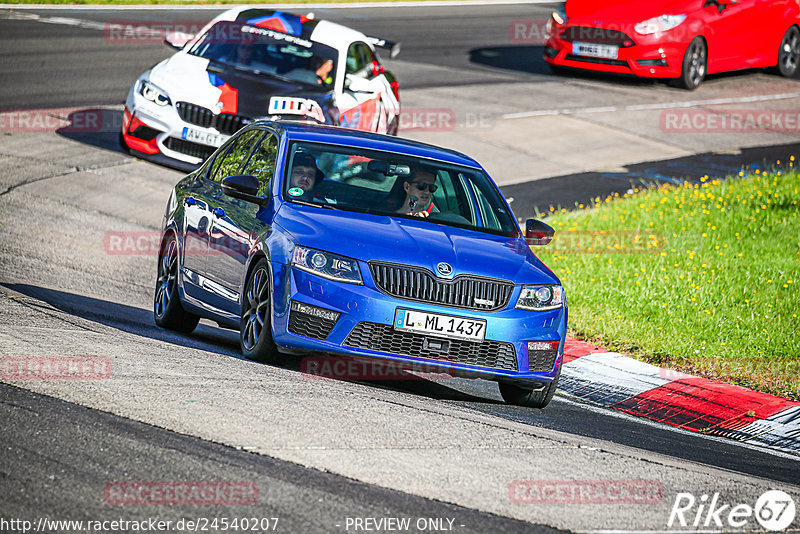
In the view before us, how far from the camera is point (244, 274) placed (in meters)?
8.24

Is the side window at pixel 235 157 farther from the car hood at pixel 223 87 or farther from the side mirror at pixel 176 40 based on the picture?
the side mirror at pixel 176 40

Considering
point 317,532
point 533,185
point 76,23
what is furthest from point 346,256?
point 76,23

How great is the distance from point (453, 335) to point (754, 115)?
16446mm

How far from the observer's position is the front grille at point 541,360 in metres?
7.79

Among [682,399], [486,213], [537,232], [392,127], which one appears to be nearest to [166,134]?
[392,127]

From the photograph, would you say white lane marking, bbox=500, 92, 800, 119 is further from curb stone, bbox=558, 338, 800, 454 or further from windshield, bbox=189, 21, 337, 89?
curb stone, bbox=558, 338, 800, 454

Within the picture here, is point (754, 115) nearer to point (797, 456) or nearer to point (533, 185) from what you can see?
point (533, 185)

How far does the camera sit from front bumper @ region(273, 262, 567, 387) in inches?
291

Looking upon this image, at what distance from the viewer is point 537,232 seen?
29.0ft

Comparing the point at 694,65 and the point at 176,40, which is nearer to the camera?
the point at 176,40

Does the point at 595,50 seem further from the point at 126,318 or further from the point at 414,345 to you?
the point at 414,345

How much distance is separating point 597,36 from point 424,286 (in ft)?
52.2

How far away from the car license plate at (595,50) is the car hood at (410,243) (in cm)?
1490

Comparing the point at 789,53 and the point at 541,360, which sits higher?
the point at 789,53
